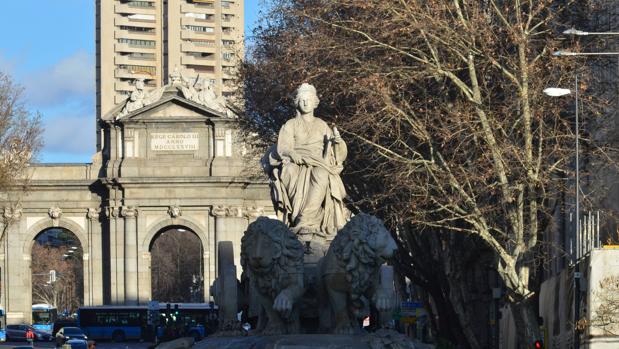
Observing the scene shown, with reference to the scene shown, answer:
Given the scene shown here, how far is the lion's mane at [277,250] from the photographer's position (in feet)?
70.0

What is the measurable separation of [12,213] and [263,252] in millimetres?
81940

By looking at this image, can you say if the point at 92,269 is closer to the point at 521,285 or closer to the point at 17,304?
the point at 17,304

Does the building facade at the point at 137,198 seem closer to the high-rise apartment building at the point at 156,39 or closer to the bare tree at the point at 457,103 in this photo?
the bare tree at the point at 457,103

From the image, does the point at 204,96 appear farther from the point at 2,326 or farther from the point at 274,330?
the point at 274,330

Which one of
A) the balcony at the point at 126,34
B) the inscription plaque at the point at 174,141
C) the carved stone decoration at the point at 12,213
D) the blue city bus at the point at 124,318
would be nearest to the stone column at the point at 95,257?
the blue city bus at the point at 124,318

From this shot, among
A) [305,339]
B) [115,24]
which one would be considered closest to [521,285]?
[305,339]

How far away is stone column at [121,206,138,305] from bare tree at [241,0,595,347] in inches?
2360

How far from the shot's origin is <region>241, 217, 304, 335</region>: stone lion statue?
2131 centimetres

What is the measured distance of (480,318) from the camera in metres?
64.2

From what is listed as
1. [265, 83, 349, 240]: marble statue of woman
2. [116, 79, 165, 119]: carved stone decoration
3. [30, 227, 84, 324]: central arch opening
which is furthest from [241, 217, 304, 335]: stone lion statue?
[30, 227, 84, 324]: central arch opening

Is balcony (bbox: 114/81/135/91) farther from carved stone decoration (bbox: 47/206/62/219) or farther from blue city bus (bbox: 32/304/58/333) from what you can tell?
carved stone decoration (bbox: 47/206/62/219)

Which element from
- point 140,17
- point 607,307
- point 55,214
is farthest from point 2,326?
point 140,17

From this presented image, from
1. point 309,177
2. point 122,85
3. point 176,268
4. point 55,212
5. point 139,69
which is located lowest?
point 309,177

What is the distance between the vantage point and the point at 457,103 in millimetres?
40625
